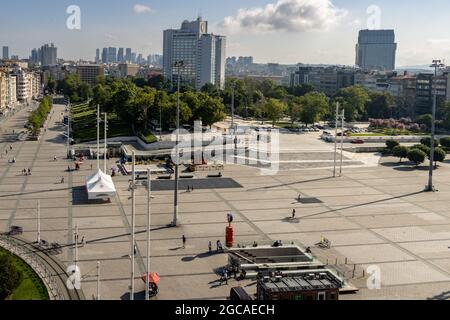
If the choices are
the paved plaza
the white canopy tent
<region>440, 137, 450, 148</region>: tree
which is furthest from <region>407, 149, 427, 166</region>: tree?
the white canopy tent

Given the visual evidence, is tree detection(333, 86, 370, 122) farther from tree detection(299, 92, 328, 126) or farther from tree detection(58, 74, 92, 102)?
tree detection(58, 74, 92, 102)

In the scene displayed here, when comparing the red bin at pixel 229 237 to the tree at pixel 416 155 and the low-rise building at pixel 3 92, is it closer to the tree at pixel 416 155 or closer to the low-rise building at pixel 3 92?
the tree at pixel 416 155

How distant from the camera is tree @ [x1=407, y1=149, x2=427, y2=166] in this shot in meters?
60.3

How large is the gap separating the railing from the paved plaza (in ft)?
3.64

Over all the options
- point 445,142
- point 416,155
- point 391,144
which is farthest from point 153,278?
point 445,142

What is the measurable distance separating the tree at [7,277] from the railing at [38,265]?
1822 mm

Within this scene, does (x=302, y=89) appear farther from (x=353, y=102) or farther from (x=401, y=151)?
(x=401, y=151)

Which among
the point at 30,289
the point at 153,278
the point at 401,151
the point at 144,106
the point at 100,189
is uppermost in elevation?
the point at 144,106

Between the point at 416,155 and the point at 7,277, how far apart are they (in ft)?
161

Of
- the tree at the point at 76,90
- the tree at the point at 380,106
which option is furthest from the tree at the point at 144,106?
the tree at the point at 76,90

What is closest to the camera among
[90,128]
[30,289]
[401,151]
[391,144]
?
[30,289]

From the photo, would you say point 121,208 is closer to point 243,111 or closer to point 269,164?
point 269,164

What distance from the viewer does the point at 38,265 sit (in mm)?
27047
